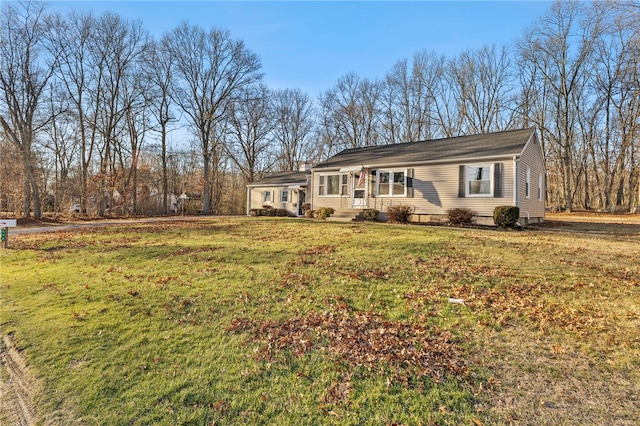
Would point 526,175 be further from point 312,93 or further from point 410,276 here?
point 312,93

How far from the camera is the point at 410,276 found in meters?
5.95

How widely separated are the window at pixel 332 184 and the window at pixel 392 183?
2381mm

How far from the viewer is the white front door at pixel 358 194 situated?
17844 mm

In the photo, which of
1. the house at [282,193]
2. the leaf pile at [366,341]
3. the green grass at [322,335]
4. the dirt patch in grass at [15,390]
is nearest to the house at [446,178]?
the house at [282,193]

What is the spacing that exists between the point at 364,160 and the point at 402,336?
51.9 ft

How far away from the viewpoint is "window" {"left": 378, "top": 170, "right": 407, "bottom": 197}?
16.6 meters

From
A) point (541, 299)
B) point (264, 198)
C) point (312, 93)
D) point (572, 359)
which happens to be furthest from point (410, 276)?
point (312, 93)

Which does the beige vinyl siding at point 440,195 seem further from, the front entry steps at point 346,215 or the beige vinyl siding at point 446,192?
the front entry steps at point 346,215

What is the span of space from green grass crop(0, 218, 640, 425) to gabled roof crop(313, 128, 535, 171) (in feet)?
24.5

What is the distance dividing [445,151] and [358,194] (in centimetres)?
513

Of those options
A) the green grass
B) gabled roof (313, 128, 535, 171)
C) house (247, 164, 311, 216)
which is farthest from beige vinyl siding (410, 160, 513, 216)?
house (247, 164, 311, 216)

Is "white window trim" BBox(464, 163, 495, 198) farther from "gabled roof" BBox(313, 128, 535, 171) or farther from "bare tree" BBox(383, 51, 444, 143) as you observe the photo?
"bare tree" BBox(383, 51, 444, 143)

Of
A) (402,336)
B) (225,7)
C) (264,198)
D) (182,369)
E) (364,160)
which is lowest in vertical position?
(182,369)

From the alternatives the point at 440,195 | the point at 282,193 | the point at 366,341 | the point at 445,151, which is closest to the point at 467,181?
the point at 440,195
